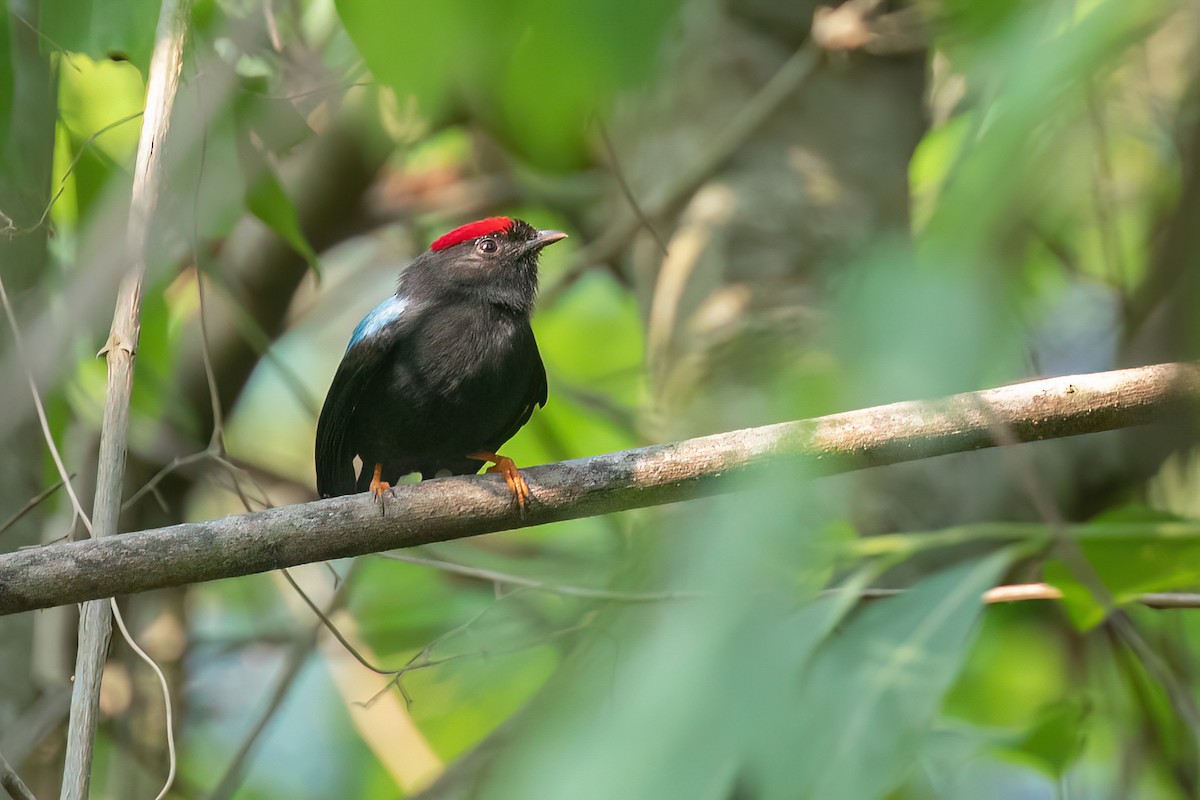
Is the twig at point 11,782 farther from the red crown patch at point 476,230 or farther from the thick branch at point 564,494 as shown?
the red crown patch at point 476,230

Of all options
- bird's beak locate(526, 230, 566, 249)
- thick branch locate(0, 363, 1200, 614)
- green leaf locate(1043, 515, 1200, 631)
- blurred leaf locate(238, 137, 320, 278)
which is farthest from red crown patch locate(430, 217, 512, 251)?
green leaf locate(1043, 515, 1200, 631)

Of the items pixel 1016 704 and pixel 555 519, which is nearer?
pixel 555 519


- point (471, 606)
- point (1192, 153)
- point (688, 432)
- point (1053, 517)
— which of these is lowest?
point (471, 606)

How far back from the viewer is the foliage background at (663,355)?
1822mm

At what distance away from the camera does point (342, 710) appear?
20.9 ft

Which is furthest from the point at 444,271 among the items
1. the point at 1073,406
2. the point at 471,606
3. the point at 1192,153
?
the point at 1192,153

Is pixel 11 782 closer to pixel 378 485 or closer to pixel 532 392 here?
pixel 378 485

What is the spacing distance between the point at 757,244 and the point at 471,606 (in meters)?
2.29

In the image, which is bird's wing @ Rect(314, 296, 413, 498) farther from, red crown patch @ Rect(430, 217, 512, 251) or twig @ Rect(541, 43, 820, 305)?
twig @ Rect(541, 43, 820, 305)

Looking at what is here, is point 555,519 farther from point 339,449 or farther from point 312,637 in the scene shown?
point 312,637

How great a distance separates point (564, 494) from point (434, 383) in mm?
1089

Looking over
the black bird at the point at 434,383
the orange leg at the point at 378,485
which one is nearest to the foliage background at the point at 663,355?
the orange leg at the point at 378,485

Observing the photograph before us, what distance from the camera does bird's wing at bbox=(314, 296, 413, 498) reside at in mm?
3979

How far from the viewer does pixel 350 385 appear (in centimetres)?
398
